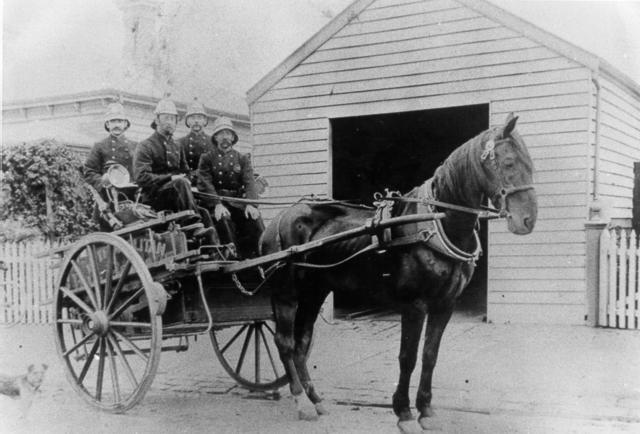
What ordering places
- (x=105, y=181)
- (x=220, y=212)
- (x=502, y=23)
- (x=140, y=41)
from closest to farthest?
(x=220, y=212) < (x=105, y=181) < (x=502, y=23) < (x=140, y=41)

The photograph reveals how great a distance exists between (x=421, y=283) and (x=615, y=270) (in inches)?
206

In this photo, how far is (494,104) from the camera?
368 inches

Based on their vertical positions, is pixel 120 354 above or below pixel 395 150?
below

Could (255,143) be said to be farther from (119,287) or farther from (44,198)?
(119,287)

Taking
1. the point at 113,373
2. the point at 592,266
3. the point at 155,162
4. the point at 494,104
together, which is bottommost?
the point at 113,373

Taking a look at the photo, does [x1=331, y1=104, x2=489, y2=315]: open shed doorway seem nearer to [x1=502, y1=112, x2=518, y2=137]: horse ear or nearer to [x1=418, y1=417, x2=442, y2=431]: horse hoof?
[x1=418, y1=417, x2=442, y2=431]: horse hoof

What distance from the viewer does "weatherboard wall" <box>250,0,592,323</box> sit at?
352 inches

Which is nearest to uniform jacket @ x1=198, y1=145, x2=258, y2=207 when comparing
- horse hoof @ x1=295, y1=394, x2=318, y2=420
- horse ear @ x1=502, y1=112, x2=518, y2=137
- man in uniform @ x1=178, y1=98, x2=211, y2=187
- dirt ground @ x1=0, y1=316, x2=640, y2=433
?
man in uniform @ x1=178, y1=98, x2=211, y2=187

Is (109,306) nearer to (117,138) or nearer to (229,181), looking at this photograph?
(229,181)

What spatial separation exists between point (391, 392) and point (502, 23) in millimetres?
5654

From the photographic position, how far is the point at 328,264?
557 cm

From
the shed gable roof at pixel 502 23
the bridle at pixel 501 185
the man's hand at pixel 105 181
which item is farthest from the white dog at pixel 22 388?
the shed gable roof at pixel 502 23

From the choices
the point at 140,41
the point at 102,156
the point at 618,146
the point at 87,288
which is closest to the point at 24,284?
the point at 140,41

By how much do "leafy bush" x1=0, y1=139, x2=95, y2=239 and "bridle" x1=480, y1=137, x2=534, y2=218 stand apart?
8.46 m
